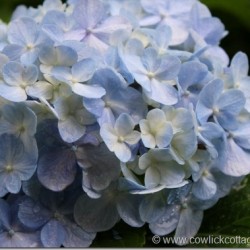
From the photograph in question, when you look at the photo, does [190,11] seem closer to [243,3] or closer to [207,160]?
[207,160]

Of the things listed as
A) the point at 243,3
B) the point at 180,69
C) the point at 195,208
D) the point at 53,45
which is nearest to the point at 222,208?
the point at 195,208

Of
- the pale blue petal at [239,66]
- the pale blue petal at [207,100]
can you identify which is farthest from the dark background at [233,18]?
the pale blue petal at [207,100]

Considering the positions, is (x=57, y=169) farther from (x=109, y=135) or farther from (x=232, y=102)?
(x=232, y=102)

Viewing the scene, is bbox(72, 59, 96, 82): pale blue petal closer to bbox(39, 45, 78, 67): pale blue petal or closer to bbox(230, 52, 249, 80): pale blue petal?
bbox(39, 45, 78, 67): pale blue petal

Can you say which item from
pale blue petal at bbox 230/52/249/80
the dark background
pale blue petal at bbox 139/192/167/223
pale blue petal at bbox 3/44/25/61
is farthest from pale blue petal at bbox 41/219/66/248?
the dark background

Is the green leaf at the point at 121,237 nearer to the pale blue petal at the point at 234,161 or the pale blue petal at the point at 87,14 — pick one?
the pale blue petal at the point at 234,161
